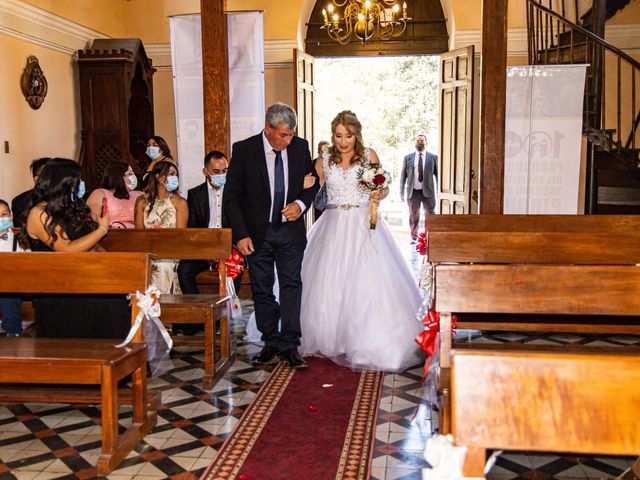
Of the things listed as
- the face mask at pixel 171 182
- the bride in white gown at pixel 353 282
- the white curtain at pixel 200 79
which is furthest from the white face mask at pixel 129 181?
the bride in white gown at pixel 353 282

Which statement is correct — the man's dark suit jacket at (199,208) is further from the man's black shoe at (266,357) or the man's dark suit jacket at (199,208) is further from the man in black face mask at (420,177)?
the man in black face mask at (420,177)

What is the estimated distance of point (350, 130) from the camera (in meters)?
5.00

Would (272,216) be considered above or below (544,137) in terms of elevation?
below

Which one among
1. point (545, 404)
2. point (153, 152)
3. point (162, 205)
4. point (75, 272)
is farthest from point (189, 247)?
point (545, 404)

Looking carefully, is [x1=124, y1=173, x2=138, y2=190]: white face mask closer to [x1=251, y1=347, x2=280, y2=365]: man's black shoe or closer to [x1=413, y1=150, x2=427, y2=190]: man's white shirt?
[x1=251, y1=347, x2=280, y2=365]: man's black shoe

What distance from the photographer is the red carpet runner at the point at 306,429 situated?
3.13 m

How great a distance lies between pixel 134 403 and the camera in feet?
11.6

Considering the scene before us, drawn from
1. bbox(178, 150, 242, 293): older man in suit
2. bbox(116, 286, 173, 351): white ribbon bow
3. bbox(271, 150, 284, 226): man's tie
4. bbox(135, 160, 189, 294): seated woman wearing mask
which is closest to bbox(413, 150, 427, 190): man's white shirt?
bbox(178, 150, 242, 293): older man in suit

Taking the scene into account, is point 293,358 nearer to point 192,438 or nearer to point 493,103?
point 192,438

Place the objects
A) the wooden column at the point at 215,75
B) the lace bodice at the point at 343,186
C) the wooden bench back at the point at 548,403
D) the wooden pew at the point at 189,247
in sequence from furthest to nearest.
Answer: the wooden column at the point at 215,75
the lace bodice at the point at 343,186
the wooden pew at the point at 189,247
the wooden bench back at the point at 548,403

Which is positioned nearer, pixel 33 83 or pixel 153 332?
pixel 153 332

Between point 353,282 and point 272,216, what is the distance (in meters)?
0.75

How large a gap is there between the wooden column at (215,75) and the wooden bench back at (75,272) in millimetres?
2994

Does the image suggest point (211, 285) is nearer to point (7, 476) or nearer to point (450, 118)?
point (7, 476)
